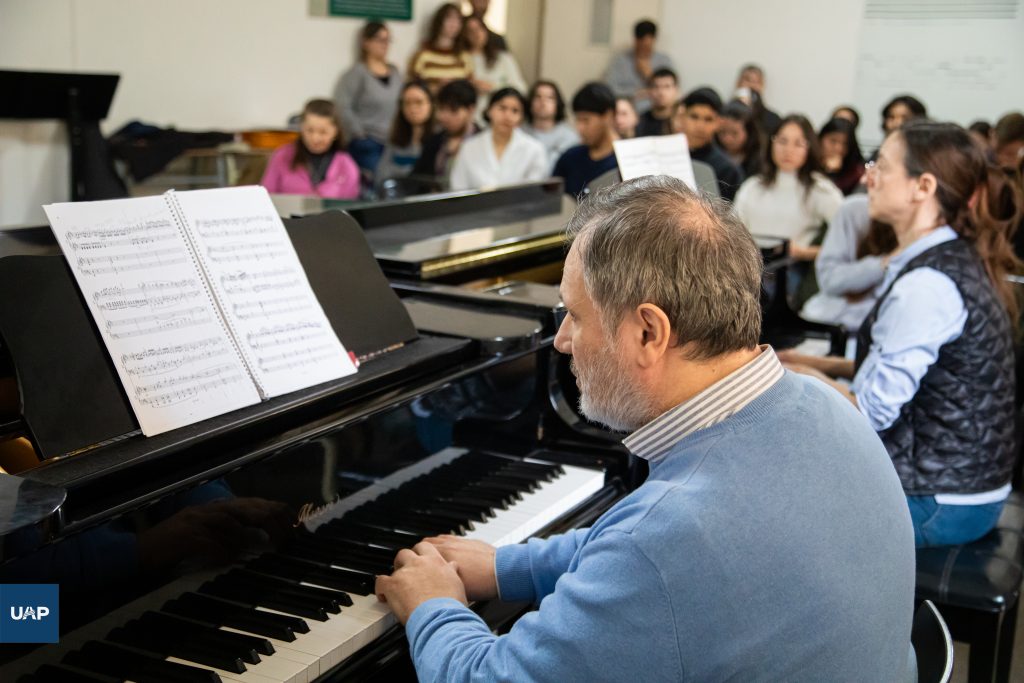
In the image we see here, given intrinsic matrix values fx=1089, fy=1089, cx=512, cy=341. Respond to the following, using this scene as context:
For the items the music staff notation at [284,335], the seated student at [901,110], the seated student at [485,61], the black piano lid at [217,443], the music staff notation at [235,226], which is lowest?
the black piano lid at [217,443]

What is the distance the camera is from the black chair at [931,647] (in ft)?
4.71

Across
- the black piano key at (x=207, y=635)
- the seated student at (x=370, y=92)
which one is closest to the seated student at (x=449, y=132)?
the seated student at (x=370, y=92)

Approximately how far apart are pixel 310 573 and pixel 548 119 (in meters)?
7.17

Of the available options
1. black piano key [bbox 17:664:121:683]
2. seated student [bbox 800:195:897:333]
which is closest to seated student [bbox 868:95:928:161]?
seated student [bbox 800:195:897:333]

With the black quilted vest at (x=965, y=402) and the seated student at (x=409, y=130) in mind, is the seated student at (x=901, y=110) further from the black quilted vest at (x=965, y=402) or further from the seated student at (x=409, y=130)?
the black quilted vest at (x=965, y=402)

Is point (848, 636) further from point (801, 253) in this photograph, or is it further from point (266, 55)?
point (266, 55)

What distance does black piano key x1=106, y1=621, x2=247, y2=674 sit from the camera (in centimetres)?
136

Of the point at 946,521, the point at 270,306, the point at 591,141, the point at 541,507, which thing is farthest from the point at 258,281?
the point at 591,141

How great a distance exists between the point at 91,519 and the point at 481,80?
345 inches

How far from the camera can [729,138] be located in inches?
275

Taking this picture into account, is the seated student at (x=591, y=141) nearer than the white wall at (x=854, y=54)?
Yes

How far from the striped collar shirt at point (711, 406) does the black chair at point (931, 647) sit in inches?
18.8

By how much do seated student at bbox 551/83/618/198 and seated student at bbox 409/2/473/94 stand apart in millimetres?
3976

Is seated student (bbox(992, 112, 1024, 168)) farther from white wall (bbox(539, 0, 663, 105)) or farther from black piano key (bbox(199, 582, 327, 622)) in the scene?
black piano key (bbox(199, 582, 327, 622))
